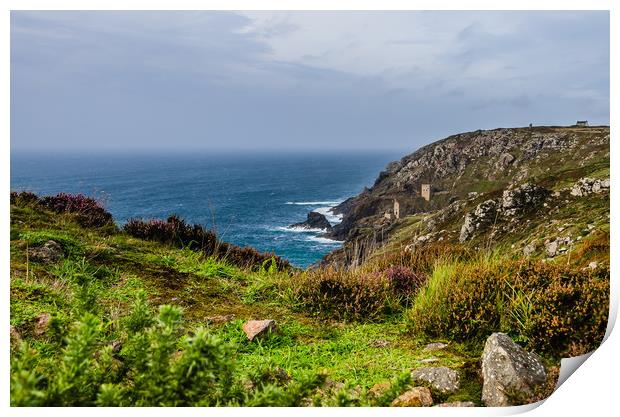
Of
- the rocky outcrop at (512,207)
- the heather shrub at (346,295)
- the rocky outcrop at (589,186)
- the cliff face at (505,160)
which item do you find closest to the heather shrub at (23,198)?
the heather shrub at (346,295)

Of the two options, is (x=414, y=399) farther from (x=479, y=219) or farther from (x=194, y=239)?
(x=479, y=219)

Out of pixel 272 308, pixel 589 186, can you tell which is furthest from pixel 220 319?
pixel 589 186

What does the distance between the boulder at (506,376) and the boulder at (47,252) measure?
399cm

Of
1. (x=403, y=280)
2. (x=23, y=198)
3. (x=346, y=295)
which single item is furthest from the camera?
(x=23, y=198)

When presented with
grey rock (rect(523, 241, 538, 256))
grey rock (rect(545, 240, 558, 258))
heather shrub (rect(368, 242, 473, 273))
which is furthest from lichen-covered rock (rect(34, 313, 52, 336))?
grey rock (rect(545, 240, 558, 258))

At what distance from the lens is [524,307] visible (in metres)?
4.00

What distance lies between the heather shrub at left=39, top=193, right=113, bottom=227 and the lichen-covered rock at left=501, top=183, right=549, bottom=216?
7.23 meters

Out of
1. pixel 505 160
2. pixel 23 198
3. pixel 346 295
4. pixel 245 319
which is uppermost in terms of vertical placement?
pixel 505 160

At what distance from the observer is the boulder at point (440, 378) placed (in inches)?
132

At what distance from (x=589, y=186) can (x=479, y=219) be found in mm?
4350

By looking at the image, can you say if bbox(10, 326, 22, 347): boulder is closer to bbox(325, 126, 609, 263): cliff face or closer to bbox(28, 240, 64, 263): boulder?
bbox(28, 240, 64, 263): boulder
